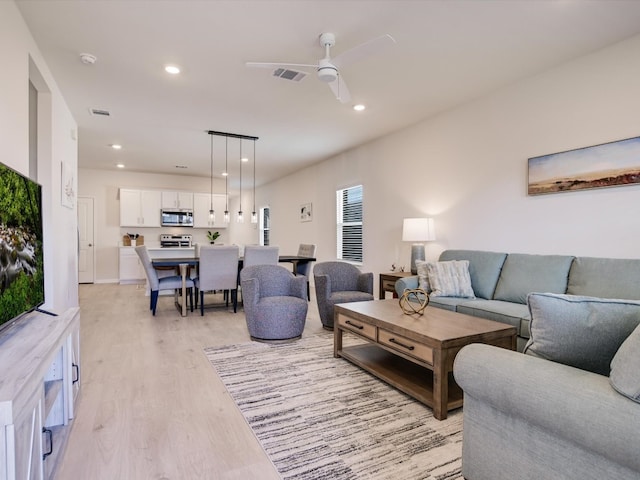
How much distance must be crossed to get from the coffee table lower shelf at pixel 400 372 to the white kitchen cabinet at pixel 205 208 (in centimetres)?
679

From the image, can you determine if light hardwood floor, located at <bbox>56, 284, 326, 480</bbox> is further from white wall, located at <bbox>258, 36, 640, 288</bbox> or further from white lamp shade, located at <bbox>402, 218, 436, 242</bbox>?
white wall, located at <bbox>258, 36, 640, 288</bbox>

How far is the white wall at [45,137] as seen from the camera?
224 centimetres

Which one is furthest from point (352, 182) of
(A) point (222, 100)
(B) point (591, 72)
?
(B) point (591, 72)

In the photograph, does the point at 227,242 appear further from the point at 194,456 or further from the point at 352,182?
the point at 194,456

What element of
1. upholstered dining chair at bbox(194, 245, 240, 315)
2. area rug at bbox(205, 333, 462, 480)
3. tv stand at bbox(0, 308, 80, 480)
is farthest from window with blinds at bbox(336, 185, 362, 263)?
tv stand at bbox(0, 308, 80, 480)

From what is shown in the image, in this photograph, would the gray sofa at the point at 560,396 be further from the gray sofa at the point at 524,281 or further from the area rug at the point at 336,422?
the gray sofa at the point at 524,281

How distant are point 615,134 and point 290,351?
10.9 feet

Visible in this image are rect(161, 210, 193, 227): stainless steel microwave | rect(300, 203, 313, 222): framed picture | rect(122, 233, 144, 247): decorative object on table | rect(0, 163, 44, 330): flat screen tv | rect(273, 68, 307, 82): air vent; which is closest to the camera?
rect(0, 163, 44, 330): flat screen tv

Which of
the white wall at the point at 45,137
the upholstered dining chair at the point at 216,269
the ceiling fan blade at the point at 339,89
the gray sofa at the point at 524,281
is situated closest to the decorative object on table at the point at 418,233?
the gray sofa at the point at 524,281

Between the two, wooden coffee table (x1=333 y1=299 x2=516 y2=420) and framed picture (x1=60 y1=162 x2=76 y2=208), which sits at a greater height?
framed picture (x1=60 y1=162 x2=76 y2=208)

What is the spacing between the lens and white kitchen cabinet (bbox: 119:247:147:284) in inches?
324

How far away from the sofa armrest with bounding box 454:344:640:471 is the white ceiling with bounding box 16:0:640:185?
228cm

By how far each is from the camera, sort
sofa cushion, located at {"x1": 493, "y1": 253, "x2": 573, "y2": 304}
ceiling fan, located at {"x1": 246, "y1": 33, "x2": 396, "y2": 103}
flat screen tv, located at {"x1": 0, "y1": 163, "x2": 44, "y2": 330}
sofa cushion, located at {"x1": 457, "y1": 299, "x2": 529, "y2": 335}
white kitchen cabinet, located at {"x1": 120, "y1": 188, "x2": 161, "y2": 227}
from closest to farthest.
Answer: flat screen tv, located at {"x1": 0, "y1": 163, "x2": 44, "y2": 330}, ceiling fan, located at {"x1": 246, "y1": 33, "x2": 396, "y2": 103}, sofa cushion, located at {"x1": 457, "y1": 299, "x2": 529, "y2": 335}, sofa cushion, located at {"x1": 493, "y1": 253, "x2": 573, "y2": 304}, white kitchen cabinet, located at {"x1": 120, "y1": 188, "x2": 161, "y2": 227}

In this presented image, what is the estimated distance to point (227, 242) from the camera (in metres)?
9.73
